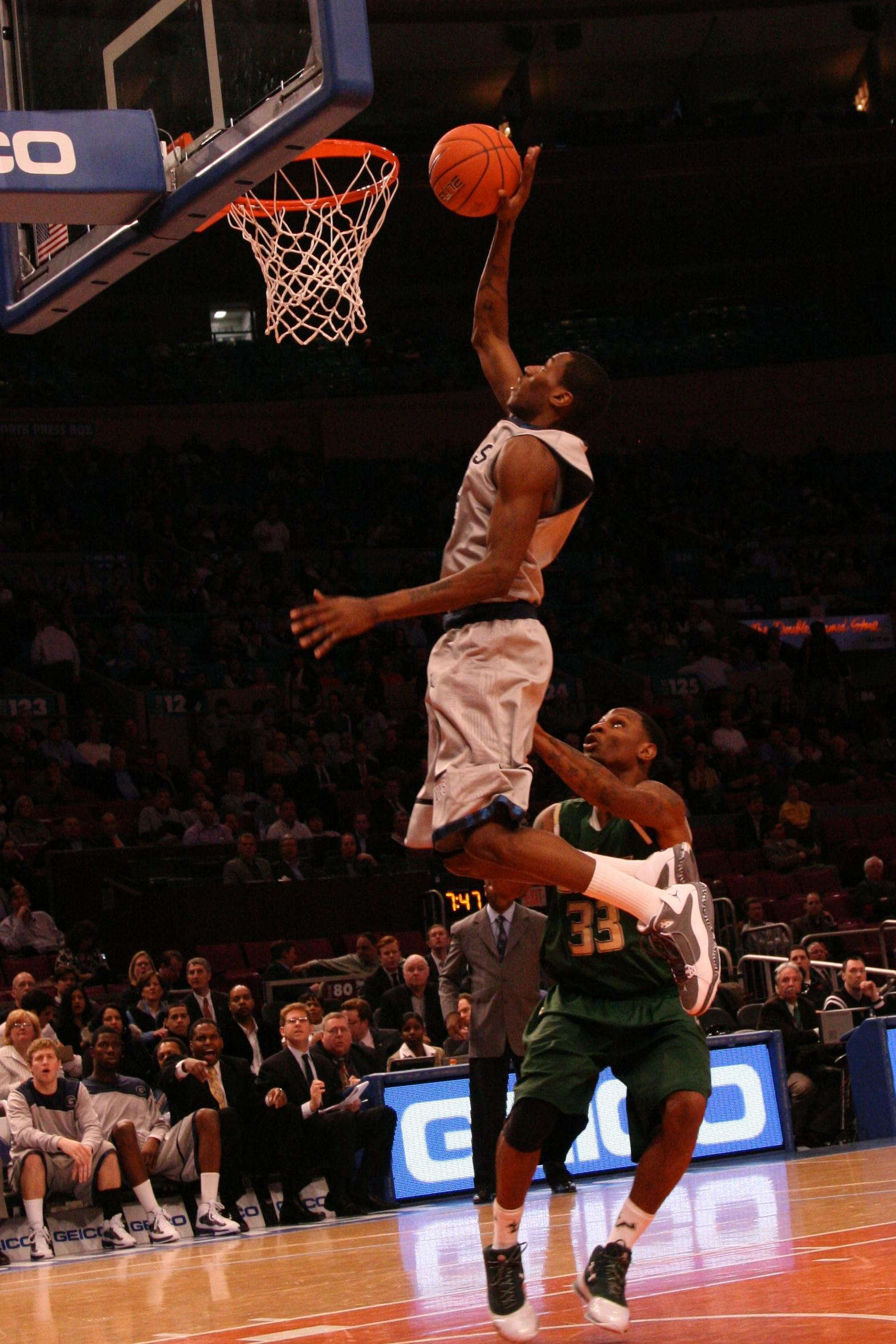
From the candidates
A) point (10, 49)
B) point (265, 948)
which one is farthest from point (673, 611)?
point (10, 49)

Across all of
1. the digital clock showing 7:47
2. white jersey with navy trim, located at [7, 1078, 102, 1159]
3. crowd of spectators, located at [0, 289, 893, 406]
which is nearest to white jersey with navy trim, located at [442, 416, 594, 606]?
white jersey with navy trim, located at [7, 1078, 102, 1159]

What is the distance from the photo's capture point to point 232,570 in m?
22.5

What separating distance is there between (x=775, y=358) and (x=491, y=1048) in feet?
72.9

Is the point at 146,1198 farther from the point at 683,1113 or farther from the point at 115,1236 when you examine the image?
the point at 683,1113

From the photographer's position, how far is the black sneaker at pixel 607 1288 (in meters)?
4.33

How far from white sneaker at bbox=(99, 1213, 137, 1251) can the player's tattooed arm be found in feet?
17.3

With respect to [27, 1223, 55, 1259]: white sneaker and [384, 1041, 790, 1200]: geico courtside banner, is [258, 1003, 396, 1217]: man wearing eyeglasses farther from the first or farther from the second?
[27, 1223, 55, 1259]: white sneaker

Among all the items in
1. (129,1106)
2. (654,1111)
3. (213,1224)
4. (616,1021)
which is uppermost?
(616,1021)

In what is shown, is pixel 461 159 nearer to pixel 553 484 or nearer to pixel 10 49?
pixel 553 484

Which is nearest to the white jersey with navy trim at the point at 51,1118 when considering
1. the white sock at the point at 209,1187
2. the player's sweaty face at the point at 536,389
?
the white sock at the point at 209,1187

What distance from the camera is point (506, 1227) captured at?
472 centimetres

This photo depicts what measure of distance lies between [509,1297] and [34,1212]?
5.13 meters

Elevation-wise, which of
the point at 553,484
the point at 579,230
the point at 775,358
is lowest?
the point at 553,484

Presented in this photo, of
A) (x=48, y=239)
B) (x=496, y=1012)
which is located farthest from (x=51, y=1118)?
(x=48, y=239)
